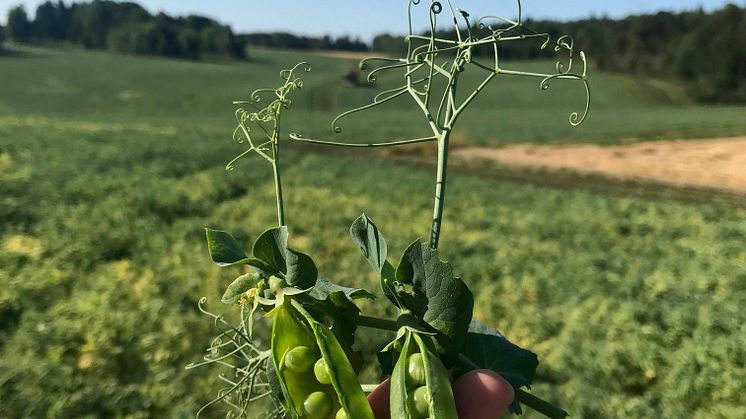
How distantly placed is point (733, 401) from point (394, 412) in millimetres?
4951

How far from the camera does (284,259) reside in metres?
1.04

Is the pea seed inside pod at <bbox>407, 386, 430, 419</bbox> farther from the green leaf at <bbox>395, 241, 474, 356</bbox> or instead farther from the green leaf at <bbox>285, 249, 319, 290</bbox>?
the green leaf at <bbox>285, 249, 319, 290</bbox>

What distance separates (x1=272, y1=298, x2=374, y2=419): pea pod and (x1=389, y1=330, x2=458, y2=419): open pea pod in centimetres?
7

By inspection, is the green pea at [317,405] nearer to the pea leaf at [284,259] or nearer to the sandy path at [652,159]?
the pea leaf at [284,259]

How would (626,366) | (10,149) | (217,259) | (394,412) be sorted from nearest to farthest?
(394,412), (217,259), (626,366), (10,149)

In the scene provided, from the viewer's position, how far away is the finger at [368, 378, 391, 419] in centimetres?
107

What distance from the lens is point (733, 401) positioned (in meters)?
4.76

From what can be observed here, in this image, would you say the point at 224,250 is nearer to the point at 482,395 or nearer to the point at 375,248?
the point at 375,248

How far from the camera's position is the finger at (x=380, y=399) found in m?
1.07

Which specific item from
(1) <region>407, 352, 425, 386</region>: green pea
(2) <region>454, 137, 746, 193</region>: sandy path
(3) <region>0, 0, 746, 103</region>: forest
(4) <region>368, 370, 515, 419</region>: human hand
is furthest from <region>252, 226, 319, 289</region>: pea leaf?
(3) <region>0, 0, 746, 103</region>: forest

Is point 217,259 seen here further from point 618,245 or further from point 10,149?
point 10,149

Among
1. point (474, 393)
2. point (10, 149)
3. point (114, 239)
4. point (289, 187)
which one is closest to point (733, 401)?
point (474, 393)

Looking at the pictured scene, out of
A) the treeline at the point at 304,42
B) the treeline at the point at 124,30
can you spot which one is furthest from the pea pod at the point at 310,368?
the treeline at the point at 304,42

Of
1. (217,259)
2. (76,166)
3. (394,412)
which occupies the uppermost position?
(217,259)
